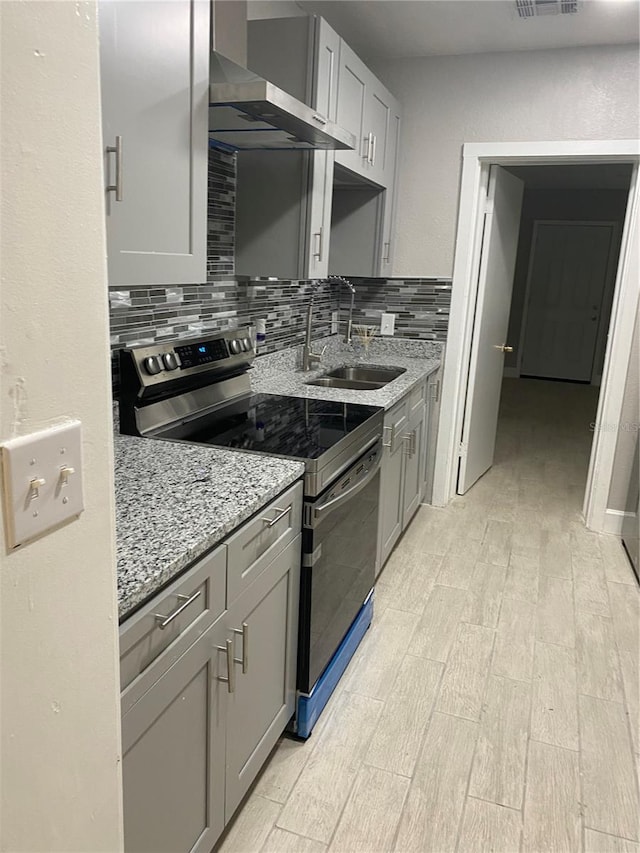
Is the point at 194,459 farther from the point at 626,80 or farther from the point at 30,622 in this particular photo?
the point at 626,80

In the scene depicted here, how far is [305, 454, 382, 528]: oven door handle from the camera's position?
6.17 feet

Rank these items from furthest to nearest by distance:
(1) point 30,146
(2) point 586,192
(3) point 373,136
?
(2) point 586,192 → (3) point 373,136 → (1) point 30,146

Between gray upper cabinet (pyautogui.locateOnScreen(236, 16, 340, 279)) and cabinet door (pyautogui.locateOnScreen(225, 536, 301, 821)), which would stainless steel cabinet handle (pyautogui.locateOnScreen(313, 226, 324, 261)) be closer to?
gray upper cabinet (pyautogui.locateOnScreen(236, 16, 340, 279))

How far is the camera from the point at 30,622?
0.71 m

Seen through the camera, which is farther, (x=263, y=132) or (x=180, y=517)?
(x=263, y=132)

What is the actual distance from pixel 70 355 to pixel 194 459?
1.10 m

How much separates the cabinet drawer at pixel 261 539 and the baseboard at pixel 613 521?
2551mm

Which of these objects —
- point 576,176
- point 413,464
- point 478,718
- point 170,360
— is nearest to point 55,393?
point 170,360

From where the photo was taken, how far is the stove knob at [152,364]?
2020 mm

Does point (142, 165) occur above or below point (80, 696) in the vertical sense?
above

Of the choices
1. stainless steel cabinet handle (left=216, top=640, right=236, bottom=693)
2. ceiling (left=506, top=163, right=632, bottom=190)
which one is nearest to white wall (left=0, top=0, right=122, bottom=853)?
stainless steel cabinet handle (left=216, top=640, right=236, bottom=693)

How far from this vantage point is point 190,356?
7.45 ft

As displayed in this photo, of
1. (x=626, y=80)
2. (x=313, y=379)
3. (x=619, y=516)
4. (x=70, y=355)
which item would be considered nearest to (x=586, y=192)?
(x=626, y=80)

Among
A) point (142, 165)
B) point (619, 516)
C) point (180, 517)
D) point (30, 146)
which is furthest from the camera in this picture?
point (619, 516)
